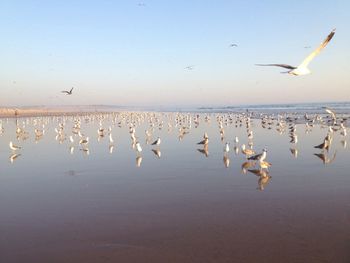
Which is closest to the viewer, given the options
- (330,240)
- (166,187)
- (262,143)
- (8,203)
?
(330,240)

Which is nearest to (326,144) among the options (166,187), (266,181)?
(266,181)

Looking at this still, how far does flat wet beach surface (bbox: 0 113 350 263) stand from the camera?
6.62 metres

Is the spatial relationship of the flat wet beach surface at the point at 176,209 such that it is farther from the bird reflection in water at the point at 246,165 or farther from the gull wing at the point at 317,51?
the gull wing at the point at 317,51

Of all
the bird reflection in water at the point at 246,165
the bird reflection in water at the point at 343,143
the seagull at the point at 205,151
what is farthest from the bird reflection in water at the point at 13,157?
the bird reflection in water at the point at 343,143

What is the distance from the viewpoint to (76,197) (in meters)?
9.97

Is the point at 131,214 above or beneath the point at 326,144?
beneath

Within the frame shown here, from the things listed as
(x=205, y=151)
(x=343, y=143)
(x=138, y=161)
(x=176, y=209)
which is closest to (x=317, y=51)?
(x=176, y=209)

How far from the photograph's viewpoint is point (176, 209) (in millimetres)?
8836

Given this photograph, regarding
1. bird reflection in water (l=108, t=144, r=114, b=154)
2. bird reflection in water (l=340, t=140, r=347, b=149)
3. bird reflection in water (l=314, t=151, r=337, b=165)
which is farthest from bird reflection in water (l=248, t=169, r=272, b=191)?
bird reflection in water (l=108, t=144, r=114, b=154)

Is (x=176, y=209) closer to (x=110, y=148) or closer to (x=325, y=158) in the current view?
(x=325, y=158)

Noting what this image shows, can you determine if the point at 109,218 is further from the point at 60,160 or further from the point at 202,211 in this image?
the point at 60,160

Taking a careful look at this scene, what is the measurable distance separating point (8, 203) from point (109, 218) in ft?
9.40

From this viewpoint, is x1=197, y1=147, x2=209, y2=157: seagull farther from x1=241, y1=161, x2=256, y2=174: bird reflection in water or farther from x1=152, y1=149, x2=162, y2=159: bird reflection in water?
x1=241, y1=161, x2=256, y2=174: bird reflection in water

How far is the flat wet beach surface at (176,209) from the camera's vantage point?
21.7 ft
